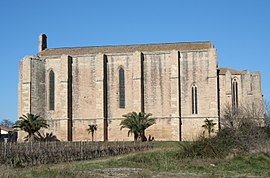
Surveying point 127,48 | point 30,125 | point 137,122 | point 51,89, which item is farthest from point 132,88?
point 30,125

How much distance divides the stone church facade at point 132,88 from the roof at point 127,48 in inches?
4.3

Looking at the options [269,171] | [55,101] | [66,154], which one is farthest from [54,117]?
[269,171]

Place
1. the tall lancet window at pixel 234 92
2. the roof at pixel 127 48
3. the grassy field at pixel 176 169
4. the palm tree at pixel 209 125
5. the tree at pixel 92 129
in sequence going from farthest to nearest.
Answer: the roof at pixel 127 48 < the tall lancet window at pixel 234 92 < the tree at pixel 92 129 < the palm tree at pixel 209 125 < the grassy field at pixel 176 169

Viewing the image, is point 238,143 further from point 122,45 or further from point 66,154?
point 122,45

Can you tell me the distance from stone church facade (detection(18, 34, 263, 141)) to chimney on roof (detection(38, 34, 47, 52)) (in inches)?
181

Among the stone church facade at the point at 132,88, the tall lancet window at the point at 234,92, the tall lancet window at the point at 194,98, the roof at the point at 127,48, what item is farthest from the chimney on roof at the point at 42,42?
the tall lancet window at the point at 234,92

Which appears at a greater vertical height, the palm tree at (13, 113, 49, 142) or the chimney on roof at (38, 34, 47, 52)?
the chimney on roof at (38, 34, 47, 52)

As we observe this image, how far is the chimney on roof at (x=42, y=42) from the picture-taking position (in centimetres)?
5416

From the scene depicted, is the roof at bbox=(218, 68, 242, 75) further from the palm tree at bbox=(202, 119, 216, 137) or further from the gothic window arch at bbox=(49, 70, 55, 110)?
the gothic window arch at bbox=(49, 70, 55, 110)

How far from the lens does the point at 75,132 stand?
48.3 meters

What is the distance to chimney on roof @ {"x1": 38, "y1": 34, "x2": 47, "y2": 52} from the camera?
54.2 metres

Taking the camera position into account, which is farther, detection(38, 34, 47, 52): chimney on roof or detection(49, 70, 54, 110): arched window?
detection(38, 34, 47, 52): chimney on roof

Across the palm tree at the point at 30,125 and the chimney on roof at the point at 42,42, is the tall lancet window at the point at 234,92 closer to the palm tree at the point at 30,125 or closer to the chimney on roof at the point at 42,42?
the palm tree at the point at 30,125

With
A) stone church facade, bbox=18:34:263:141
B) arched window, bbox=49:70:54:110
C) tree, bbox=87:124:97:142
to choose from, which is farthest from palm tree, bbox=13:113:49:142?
tree, bbox=87:124:97:142
